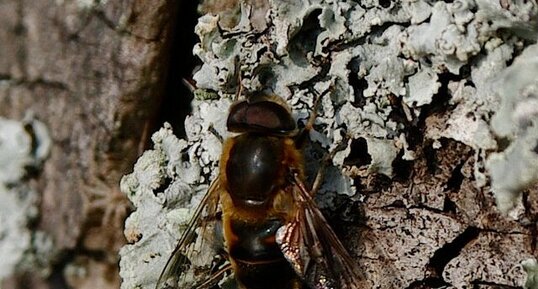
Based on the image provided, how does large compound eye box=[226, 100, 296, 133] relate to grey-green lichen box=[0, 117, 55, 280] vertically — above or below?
above

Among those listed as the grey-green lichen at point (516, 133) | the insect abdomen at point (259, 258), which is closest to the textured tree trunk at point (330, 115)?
the grey-green lichen at point (516, 133)

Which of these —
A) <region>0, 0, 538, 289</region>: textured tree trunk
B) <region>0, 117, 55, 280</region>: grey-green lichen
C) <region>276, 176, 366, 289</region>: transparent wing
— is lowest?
<region>0, 117, 55, 280</region>: grey-green lichen

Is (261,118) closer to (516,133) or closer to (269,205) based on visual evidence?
(269,205)

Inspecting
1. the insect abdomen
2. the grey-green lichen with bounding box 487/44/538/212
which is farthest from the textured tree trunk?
the insect abdomen

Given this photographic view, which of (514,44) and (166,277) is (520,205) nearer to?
Answer: (514,44)

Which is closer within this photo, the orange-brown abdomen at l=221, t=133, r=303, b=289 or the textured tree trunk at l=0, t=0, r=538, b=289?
the textured tree trunk at l=0, t=0, r=538, b=289

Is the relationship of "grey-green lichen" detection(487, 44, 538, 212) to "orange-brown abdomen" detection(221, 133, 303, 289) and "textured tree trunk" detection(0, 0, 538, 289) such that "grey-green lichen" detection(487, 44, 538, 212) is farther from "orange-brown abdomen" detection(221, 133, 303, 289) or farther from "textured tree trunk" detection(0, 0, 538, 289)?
"orange-brown abdomen" detection(221, 133, 303, 289)

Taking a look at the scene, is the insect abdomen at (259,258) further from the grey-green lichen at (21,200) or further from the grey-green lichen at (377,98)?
the grey-green lichen at (21,200)

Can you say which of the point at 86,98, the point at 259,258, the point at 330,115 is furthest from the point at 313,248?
the point at 86,98
